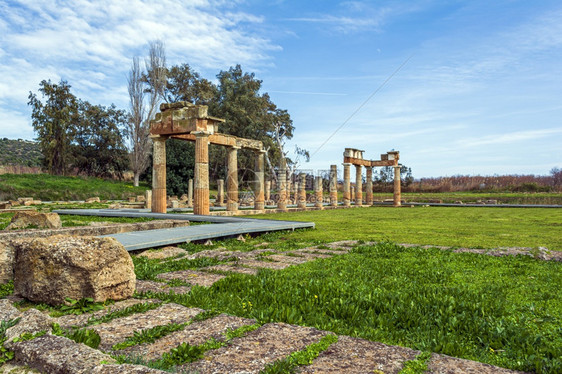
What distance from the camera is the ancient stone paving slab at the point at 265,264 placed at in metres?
6.54

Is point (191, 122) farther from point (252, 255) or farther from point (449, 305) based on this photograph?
point (449, 305)

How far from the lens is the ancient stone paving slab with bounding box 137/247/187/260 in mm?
7645

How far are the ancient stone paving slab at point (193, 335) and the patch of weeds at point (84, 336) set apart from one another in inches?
9.7

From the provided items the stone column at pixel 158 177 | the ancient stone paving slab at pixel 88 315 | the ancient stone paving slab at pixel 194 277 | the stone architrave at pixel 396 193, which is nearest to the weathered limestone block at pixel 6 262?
the ancient stone paving slab at pixel 194 277

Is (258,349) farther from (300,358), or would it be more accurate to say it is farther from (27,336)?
(27,336)

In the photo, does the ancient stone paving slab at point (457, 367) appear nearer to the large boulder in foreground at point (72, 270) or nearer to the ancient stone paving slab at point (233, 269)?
the large boulder in foreground at point (72, 270)

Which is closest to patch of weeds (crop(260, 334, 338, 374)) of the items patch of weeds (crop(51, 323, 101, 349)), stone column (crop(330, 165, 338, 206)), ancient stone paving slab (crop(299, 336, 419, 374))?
ancient stone paving slab (crop(299, 336, 419, 374))

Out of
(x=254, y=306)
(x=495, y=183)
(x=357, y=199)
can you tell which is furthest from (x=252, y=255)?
(x=495, y=183)

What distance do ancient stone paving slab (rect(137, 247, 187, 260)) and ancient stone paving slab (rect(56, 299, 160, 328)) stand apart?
314 centimetres

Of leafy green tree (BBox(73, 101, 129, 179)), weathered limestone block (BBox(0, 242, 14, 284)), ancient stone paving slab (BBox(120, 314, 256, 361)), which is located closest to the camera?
ancient stone paving slab (BBox(120, 314, 256, 361))

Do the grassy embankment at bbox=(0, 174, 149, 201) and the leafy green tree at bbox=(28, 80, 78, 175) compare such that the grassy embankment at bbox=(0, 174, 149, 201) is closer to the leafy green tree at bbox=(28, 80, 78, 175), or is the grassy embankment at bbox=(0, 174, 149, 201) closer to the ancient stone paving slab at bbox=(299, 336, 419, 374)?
the leafy green tree at bbox=(28, 80, 78, 175)

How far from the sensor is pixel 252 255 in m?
7.75

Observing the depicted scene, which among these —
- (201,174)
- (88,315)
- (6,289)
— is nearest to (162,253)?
(6,289)

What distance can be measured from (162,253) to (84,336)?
15.2 ft
